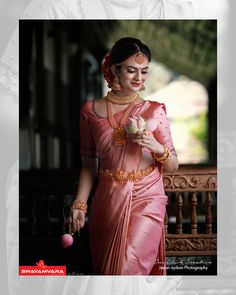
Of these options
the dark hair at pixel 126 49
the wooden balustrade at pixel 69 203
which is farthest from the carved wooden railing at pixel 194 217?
the dark hair at pixel 126 49

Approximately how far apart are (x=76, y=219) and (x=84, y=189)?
122mm

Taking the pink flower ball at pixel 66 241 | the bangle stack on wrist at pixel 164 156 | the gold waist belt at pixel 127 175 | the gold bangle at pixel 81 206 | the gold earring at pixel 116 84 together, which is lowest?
the pink flower ball at pixel 66 241

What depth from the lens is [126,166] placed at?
273 centimetres

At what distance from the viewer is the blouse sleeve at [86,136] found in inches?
110

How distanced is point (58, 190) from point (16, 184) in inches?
6.8

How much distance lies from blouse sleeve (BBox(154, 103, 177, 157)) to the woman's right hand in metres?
0.42

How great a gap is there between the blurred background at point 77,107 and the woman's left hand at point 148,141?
4.9 inches

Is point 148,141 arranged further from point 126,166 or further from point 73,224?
point 73,224

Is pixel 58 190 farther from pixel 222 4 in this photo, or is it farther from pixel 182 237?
pixel 222 4

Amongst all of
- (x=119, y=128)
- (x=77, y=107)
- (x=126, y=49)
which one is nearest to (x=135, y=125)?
(x=119, y=128)

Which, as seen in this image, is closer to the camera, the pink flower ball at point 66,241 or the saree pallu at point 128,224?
the saree pallu at point 128,224

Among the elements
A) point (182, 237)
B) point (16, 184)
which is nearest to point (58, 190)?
point (16, 184)

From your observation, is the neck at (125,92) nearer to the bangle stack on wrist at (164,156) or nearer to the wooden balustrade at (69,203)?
the bangle stack on wrist at (164,156)

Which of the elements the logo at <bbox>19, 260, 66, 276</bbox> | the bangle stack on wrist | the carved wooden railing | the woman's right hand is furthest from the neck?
the logo at <bbox>19, 260, 66, 276</bbox>
